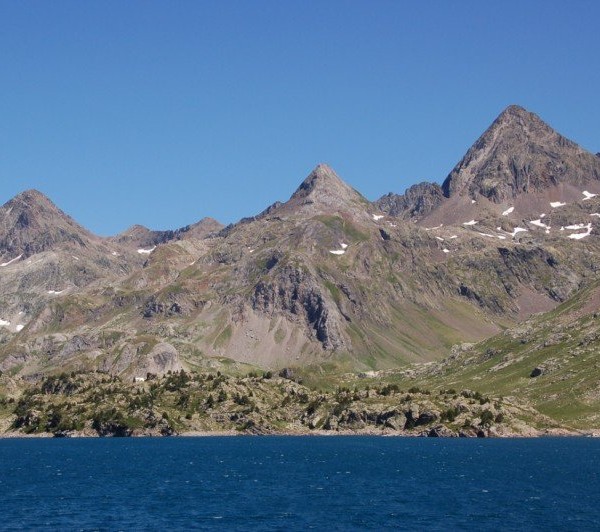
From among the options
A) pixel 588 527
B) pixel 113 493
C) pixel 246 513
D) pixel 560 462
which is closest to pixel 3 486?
pixel 113 493

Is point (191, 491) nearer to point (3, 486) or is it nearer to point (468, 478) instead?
point (3, 486)

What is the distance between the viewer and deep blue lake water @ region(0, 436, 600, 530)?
110m

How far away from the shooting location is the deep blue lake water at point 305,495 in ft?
360

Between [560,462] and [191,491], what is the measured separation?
281 ft

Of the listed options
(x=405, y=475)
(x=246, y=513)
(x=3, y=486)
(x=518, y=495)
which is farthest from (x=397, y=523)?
(x=3, y=486)

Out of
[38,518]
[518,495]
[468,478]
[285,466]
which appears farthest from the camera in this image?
[285,466]

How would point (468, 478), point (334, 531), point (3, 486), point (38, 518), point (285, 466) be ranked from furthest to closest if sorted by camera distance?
point (285, 466) → point (468, 478) → point (3, 486) → point (38, 518) → point (334, 531)

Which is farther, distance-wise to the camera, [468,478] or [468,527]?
[468,478]

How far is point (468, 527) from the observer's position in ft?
345

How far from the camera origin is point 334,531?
10400 centimetres

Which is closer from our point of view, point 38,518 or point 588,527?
point 588,527

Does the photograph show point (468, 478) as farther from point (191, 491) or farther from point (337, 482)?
point (191, 491)

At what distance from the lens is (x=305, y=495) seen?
136 metres

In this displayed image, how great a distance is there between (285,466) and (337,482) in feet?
111
